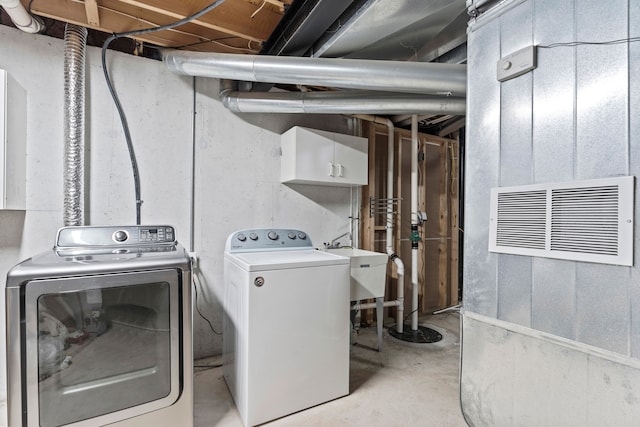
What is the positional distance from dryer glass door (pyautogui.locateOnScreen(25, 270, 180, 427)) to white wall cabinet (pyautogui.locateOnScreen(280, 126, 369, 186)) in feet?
4.72

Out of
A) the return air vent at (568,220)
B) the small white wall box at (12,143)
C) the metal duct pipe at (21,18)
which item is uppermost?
the metal duct pipe at (21,18)

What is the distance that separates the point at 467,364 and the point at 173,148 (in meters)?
2.49

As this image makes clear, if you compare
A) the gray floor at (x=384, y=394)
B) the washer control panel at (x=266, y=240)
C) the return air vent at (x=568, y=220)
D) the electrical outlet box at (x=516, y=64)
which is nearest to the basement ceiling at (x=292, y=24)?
the electrical outlet box at (x=516, y=64)

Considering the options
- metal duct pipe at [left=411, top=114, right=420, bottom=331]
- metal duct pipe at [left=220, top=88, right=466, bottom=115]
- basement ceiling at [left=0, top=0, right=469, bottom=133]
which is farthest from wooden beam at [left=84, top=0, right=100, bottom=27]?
metal duct pipe at [left=411, top=114, right=420, bottom=331]

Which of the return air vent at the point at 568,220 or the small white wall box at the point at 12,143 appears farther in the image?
the small white wall box at the point at 12,143

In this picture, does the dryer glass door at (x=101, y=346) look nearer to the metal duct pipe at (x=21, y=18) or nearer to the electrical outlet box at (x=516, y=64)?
the metal duct pipe at (x=21, y=18)

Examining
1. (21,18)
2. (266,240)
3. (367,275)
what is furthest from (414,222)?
(21,18)

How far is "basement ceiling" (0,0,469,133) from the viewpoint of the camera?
1.71 metres

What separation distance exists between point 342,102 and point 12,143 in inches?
83.9

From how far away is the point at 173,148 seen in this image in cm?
237

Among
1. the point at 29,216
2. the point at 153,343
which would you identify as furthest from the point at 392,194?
the point at 29,216

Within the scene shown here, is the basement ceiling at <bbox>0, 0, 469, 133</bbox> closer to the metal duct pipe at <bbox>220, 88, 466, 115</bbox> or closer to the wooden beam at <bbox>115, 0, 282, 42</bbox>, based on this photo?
the wooden beam at <bbox>115, 0, 282, 42</bbox>

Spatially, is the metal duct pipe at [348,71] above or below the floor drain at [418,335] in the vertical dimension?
above

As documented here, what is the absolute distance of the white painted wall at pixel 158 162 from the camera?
194 centimetres
